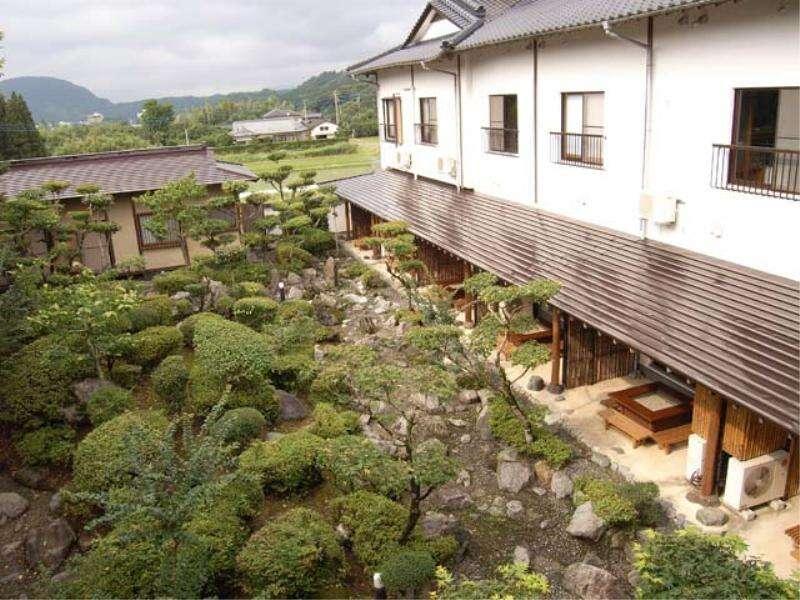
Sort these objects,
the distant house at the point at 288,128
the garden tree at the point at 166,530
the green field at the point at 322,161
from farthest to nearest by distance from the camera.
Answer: the distant house at the point at 288,128
the green field at the point at 322,161
the garden tree at the point at 166,530

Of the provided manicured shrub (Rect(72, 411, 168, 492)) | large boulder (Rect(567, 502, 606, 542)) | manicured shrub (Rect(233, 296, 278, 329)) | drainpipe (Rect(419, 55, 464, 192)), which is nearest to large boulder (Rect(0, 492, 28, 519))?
manicured shrub (Rect(72, 411, 168, 492))

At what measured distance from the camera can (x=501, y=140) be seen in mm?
17984

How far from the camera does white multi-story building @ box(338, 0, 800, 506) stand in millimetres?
8883

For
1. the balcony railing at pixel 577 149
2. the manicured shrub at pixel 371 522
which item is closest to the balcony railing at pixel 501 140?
the balcony railing at pixel 577 149

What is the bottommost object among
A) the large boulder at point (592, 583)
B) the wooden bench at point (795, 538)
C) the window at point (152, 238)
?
the large boulder at point (592, 583)

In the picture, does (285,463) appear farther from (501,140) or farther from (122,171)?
(122,171)

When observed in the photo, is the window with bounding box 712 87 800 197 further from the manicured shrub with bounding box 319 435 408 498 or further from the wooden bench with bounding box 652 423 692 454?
the manicured shrub with bounding box 319 435 408 498

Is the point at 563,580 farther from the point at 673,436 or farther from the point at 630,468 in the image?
the point at 673,436

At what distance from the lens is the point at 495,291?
1029 cm

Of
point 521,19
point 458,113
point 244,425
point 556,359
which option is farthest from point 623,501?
point 458,113

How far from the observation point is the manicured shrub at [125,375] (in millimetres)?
13102

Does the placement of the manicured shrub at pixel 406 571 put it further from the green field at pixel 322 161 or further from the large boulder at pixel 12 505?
the green field at pixel 322 161

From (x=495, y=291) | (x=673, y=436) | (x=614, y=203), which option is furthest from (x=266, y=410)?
(x=614, y=203)

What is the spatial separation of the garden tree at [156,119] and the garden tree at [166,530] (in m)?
76.6
